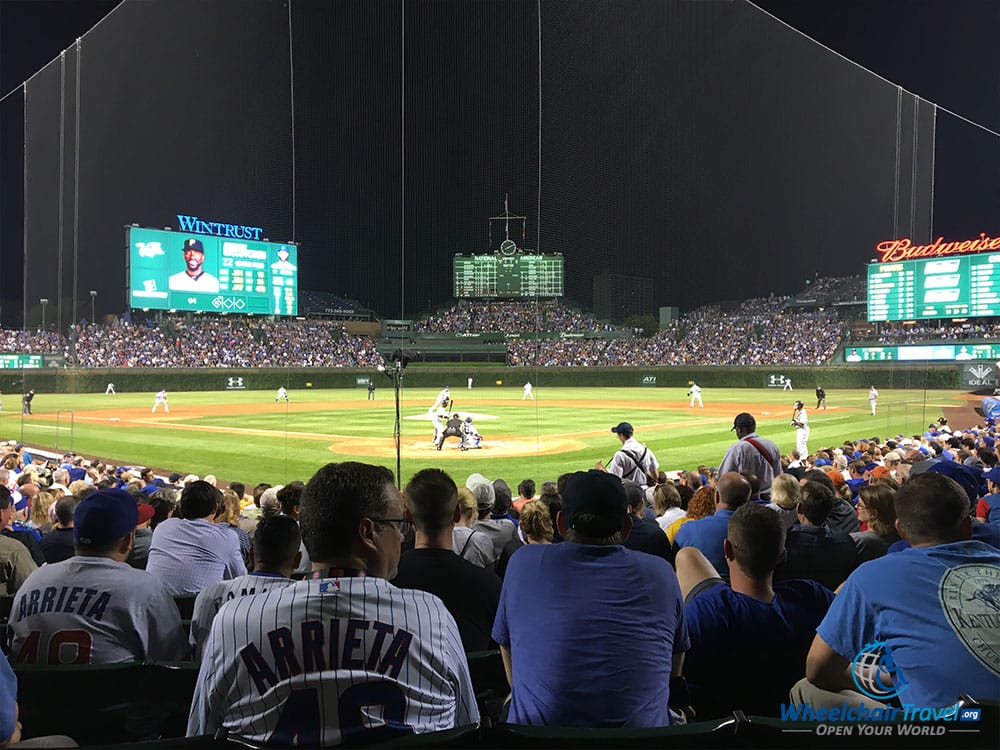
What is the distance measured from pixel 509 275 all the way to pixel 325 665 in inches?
818

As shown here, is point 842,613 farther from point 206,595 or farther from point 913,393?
point 913,393

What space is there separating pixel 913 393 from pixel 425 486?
2144 centimetres

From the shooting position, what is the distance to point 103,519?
295 centimetres

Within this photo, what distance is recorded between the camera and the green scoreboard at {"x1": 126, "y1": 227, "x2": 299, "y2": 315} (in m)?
24.0

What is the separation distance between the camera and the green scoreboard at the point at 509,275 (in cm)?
2169

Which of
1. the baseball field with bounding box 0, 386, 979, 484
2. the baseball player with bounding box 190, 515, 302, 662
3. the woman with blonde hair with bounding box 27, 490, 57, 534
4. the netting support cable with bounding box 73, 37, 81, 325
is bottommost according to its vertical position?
the baseball field with bounding box 0, 386, 979, 484

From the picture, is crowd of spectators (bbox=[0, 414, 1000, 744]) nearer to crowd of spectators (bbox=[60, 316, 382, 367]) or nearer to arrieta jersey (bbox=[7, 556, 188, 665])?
arrieta jersey (bbox=[7, 556, 188, 665])

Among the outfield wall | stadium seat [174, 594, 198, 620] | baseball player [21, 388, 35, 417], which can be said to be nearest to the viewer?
stadium seat [174, 594, 198, 620]

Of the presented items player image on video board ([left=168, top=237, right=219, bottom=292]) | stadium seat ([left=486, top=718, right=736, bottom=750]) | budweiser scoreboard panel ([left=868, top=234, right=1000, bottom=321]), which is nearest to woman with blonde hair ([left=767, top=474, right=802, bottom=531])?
stadium seat ([left=486, top=718, right=736, bottom=750])

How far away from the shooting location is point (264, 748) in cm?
163

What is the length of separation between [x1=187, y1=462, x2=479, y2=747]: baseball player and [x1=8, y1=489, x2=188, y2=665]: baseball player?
113cm

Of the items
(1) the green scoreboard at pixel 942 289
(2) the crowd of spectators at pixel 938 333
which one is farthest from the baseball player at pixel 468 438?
(1) the green scoreboard at pixel 942 289

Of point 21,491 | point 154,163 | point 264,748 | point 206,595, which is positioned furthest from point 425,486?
point 154,163

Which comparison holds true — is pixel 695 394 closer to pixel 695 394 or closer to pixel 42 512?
pixel 695 394
